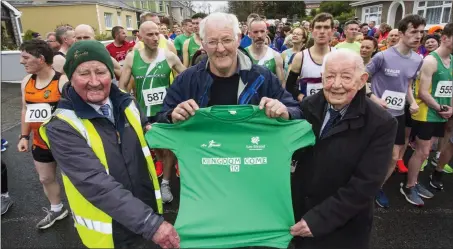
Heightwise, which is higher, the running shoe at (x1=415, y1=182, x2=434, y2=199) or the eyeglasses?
the eyeglasses

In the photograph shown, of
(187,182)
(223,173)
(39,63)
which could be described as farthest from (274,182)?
(39,63)

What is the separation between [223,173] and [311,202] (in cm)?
60

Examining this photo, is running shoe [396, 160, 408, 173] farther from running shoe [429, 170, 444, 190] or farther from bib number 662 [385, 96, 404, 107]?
bib number 662 [385, 96, 404, 107]

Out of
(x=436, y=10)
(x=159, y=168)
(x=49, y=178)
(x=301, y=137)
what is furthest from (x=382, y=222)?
(x=436, y=10)

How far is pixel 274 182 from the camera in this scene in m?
1.85

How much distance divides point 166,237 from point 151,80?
287 centimetres

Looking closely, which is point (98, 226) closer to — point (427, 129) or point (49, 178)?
point (49, 178)

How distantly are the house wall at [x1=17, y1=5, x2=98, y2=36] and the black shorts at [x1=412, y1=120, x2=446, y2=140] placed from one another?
1044 inches

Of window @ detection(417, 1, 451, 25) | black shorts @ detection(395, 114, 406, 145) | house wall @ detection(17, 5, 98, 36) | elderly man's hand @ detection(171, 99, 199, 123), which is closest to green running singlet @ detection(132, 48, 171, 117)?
elderly man's hand @ detection(171, 99, 199, 123)

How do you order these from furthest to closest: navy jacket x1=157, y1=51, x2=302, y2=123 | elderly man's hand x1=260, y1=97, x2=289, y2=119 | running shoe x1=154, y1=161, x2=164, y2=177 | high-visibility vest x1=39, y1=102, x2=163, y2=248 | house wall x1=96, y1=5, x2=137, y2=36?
house wall x1=96, y1=5, x2=137, y2=36 < running shoe x1=154, y1=161, x2=164, y2=177 < navy jacket x1=157, y1=51, x2=302, y2=123 < elderly man's hand x1=260, y1=97, x2=289, y2=119 < high-visibility vest x1=39, y1=102, x2=163, y2=248

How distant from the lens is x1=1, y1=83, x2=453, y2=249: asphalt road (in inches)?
132

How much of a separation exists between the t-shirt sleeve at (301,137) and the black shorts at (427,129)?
9.11ft

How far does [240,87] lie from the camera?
7.00 feet

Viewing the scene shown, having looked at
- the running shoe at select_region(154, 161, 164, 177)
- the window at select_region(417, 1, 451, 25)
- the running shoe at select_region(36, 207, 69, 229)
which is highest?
the window at select_region(417, 1, 451, 25)
